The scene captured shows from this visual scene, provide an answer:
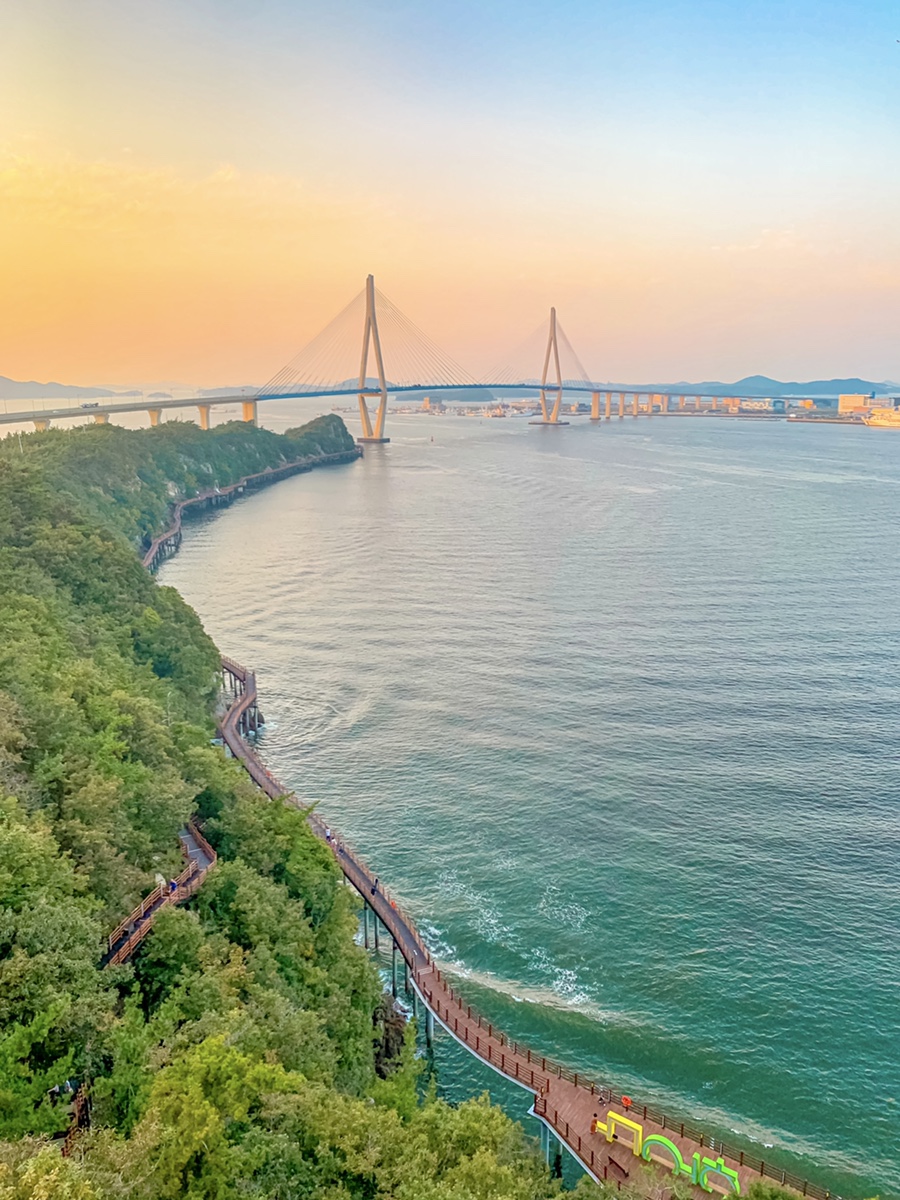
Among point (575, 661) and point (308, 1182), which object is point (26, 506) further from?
point (308, 1182)

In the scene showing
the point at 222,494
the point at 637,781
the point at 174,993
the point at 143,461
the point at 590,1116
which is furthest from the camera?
the point at 222,494

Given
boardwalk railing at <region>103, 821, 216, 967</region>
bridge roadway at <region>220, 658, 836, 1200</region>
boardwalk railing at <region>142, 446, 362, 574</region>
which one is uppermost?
boardwalk railing at <region>142, 446, 362, 574</region>

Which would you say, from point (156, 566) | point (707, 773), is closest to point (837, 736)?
point (707, 773)

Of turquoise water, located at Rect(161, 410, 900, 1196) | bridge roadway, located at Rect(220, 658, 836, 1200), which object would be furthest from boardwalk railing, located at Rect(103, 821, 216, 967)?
turquoise water, located at Rect(161, 410, 900, 1196)

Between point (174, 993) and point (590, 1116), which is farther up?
point (174, 993)

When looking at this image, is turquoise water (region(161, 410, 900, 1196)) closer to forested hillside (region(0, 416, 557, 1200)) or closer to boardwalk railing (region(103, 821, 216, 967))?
forested hillside (region(0, 416, 557, 1200))

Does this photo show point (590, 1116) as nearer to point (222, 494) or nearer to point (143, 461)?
point (143, 461)

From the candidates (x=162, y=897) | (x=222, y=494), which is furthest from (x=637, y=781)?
(x=222, y=494)
